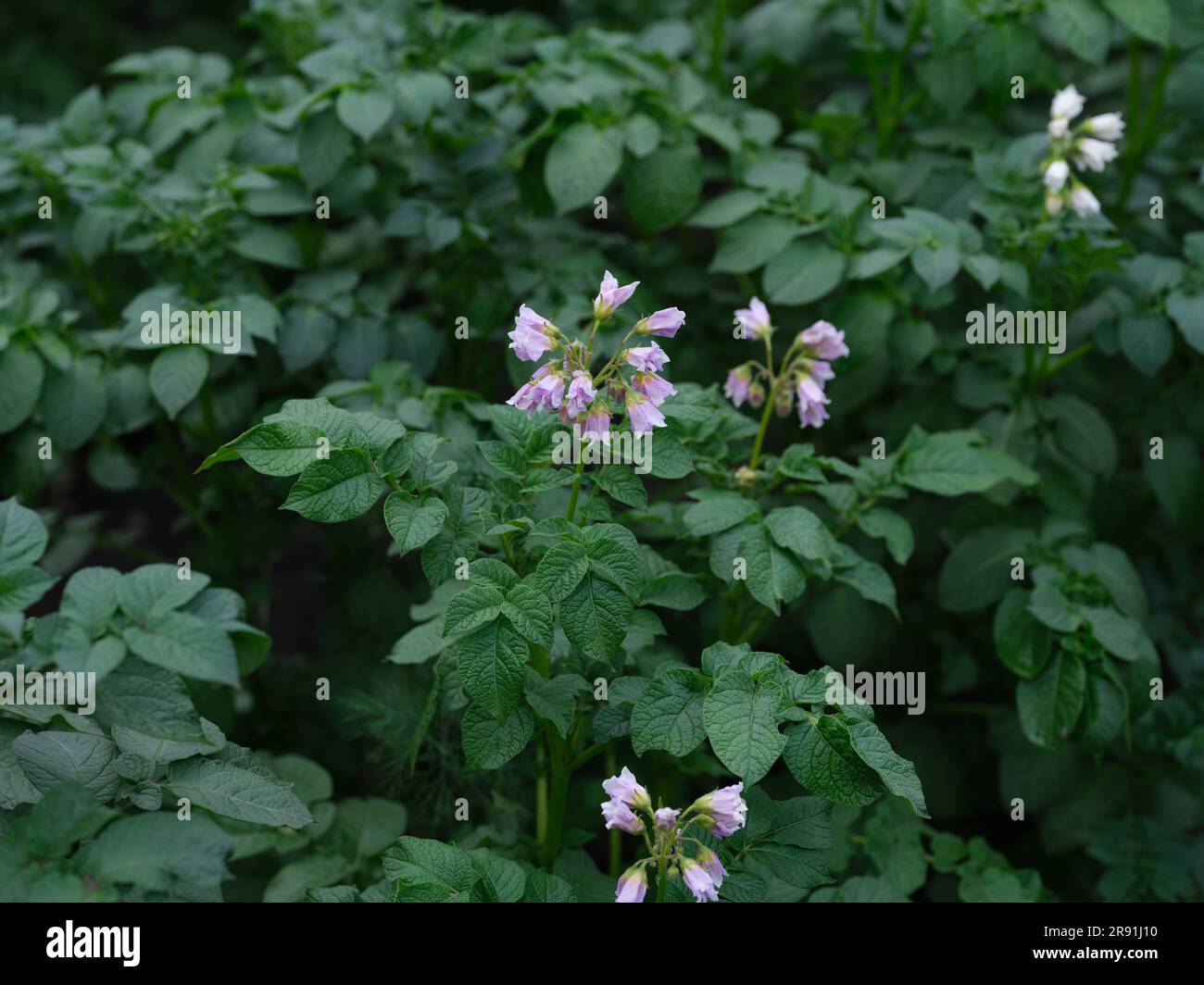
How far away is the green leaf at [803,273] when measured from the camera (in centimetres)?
242

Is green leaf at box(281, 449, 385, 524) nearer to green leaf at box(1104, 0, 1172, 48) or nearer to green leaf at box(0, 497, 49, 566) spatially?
green leaf at box(0, 497, 49, 566)

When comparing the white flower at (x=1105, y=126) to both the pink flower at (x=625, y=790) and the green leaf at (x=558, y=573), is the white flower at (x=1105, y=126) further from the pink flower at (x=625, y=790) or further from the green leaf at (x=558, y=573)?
the pink flower at (x=625, y=790)

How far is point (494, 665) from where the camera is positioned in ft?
5.16

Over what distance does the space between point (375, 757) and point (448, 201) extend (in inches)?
47.9

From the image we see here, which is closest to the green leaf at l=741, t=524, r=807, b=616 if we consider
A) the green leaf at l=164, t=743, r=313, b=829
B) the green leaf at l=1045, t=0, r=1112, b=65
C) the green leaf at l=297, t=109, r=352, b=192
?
the green leaf at l=164, t=743, r=313, b=829

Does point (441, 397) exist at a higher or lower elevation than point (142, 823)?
higher

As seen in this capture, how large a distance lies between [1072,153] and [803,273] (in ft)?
1.85

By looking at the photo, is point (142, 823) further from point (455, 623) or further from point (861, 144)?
point (861, 144)

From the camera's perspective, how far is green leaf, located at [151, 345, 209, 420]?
2301 millimetres

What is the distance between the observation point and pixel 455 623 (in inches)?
61.2

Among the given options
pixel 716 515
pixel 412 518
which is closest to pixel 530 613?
pixel 412 518

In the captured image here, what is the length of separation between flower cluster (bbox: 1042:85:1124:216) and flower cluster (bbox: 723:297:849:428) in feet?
2.07

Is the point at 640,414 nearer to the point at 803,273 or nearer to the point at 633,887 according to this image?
the point at 633,887
